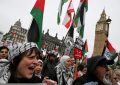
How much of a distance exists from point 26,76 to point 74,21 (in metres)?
6.95

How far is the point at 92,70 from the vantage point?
3.62 meters

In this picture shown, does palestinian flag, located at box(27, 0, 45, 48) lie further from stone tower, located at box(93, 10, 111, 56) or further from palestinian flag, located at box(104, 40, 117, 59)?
stone tower, located at box(93, 10, 111, 56)

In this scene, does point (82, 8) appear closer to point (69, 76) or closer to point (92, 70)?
point (69, 76)

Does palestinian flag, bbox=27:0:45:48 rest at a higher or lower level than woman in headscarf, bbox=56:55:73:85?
Result: higher

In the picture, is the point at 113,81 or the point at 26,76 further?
the point at 113,81

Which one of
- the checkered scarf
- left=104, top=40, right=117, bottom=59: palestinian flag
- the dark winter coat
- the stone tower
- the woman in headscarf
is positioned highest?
the checkered scarf

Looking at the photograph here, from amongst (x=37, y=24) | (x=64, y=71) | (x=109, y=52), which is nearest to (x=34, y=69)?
(x=64, y=71)

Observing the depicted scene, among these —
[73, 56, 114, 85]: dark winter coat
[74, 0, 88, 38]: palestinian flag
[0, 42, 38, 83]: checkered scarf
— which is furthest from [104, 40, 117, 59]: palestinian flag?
[0, 42, 38, 83]: checkered scarf

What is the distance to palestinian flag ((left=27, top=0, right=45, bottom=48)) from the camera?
6.20 meters

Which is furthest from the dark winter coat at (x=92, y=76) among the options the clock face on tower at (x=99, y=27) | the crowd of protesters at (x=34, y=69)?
the clock face on tower at (x=99, y=27)

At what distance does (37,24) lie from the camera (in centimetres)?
657

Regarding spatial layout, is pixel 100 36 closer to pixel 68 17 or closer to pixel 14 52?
pixel 68 17

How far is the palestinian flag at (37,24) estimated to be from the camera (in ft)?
20.4

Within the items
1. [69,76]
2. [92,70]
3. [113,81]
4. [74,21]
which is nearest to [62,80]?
[69,76]
